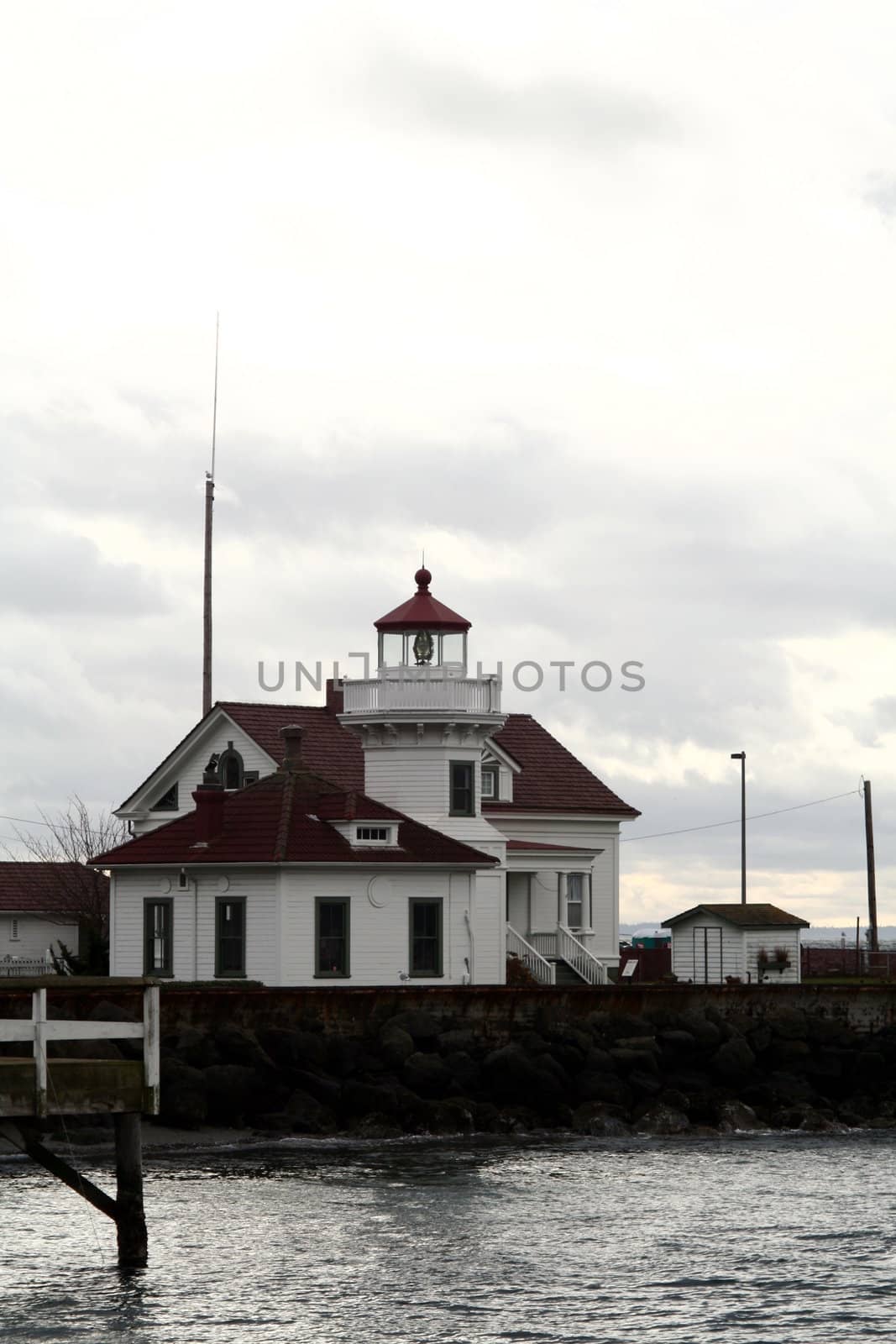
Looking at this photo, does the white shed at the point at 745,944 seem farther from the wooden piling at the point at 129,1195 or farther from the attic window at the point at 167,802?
the wooden piling at the point at 129,1195

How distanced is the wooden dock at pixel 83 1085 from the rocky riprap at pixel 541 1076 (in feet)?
34.9

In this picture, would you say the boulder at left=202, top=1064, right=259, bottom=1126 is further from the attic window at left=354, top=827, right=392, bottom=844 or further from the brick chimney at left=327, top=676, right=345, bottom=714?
the brick chimney at left=327, top=676, right=345, bottom=714

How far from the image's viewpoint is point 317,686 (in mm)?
49188

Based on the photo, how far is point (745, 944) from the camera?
4697cm

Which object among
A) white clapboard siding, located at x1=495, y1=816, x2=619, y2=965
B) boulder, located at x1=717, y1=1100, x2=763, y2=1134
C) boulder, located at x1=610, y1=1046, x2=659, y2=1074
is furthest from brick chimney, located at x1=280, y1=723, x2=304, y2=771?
boulder, located at x1=717, y1=1100, x2=763, y2=1134

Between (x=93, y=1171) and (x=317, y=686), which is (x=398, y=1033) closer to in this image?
(x=93, y=1171)

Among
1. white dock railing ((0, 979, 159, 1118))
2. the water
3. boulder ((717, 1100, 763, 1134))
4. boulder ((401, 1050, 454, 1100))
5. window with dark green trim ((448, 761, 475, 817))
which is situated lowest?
the water

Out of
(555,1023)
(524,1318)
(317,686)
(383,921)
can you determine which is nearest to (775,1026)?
(555,1023)

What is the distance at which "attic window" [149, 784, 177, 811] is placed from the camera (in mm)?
46656

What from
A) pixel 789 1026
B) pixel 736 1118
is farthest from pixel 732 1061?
pixel 789 1026

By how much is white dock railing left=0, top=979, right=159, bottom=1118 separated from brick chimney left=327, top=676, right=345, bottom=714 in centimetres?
2760

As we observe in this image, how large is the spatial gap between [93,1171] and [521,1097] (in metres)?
9.41

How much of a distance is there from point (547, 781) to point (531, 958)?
6686 millimetres

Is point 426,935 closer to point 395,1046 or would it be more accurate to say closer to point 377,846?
point 377,846
